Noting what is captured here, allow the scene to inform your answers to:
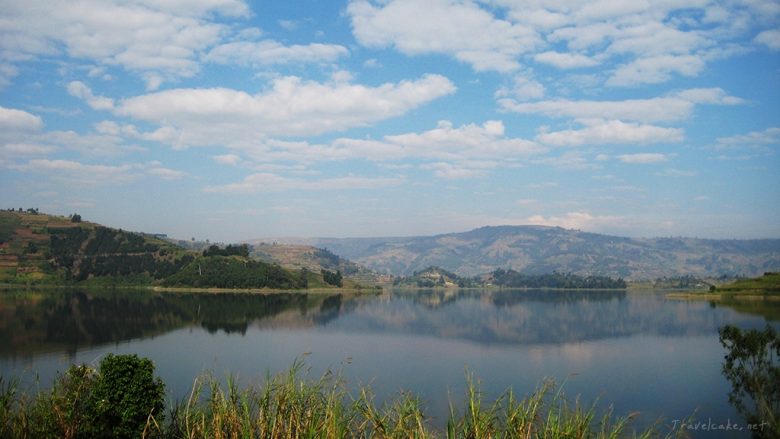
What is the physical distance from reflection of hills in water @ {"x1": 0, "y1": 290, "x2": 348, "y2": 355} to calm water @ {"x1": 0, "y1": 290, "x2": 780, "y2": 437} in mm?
289

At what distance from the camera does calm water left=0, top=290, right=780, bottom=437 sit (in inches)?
1763

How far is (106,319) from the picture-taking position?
98.2 metres

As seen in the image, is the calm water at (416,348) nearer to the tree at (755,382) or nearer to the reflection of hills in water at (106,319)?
the reflection of hills in water at (106,319)

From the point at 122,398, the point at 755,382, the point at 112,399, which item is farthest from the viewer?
the point at 755,382

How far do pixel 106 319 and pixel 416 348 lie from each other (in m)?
58.2

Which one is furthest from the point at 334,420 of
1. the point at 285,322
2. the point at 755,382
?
the point at 285,322

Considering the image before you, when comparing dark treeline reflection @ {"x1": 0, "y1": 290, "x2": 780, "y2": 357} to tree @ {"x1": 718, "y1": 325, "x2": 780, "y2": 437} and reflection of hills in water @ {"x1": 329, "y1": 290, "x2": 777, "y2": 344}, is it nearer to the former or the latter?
reflection of hills in water @ {"x1": 329, "y1": 290, "x2": 777, "y2": 344}

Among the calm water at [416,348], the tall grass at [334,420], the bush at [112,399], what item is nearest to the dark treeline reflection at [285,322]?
the calm water at [416,348]

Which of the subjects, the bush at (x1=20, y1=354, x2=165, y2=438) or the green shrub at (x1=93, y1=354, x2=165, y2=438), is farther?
the green shrub at (x1=93, y1=354, x2=165, y2=438)

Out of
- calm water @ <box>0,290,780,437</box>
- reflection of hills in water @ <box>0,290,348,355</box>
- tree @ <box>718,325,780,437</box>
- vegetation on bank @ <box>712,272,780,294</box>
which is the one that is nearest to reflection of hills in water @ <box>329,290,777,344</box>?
calm water @ <box>0,290,780,437</box>

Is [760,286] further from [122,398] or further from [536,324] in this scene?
[122,398]

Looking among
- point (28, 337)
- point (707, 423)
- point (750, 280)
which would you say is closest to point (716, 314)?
point (750, 280)

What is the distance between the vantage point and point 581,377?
52.0 metres

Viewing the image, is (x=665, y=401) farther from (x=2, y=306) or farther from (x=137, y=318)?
(x=2, y=306)
